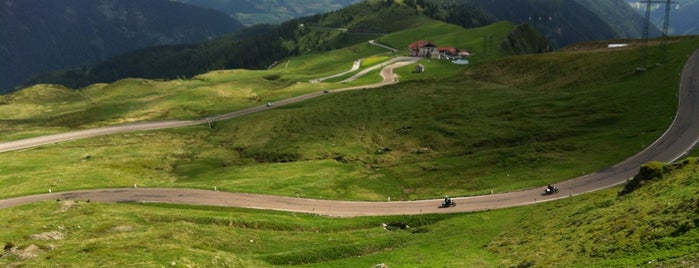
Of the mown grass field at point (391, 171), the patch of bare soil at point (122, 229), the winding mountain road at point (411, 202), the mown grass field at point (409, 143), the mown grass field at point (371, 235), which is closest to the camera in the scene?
the mown grass field at point (371, 235)

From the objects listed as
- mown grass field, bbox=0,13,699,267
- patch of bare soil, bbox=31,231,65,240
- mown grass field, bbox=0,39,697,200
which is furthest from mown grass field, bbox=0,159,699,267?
mown grass field, bbox=0,39,697,200

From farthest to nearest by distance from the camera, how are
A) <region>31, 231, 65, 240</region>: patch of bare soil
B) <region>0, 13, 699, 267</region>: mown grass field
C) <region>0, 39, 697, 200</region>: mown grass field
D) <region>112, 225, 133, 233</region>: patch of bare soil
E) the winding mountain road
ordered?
<region>0, 39, 697, 200</region>: mown grass field, the winding mountain road, <region>112, 225, 133, 233</region>: patch of bare soil, <region>31, 231, 65, 240</region>: patch of bare soil, <region>0, 13, 699, 267</region>: mown grass field

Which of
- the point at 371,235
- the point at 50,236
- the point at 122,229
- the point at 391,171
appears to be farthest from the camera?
the point at 391,171

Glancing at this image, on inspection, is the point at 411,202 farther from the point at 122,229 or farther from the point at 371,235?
the point at 122,229

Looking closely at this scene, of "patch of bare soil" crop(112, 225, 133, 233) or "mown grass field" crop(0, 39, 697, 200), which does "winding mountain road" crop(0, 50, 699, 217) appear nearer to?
"mown grass field" crop(0, 39, 697, 200)

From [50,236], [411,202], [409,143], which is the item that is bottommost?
[411,202]

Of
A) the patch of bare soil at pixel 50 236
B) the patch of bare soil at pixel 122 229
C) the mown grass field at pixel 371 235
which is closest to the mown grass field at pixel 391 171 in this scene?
the patch of bare soil at pixel 122 229

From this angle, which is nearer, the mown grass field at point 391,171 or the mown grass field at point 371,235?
the mown grass field at point 371,235

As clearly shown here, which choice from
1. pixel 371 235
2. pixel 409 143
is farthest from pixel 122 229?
pixel 409 143

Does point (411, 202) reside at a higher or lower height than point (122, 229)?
lower

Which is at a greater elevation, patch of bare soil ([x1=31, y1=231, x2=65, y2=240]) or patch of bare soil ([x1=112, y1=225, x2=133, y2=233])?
patch of bare soil ([x1=31, y1=231, x2=65, y2=240])

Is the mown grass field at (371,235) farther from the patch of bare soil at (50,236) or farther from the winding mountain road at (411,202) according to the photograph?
the winding mountain road at (411,202)

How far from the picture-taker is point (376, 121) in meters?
136

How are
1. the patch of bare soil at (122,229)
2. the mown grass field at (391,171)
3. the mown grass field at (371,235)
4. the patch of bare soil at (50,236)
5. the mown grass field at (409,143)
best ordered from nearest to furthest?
the mown grass field at (371,235) < the mown grass field at (391,171) < the patch of bare soil at (50,236) < the patch of bare soil at (122,229) < the mown grass field at (409,143)
